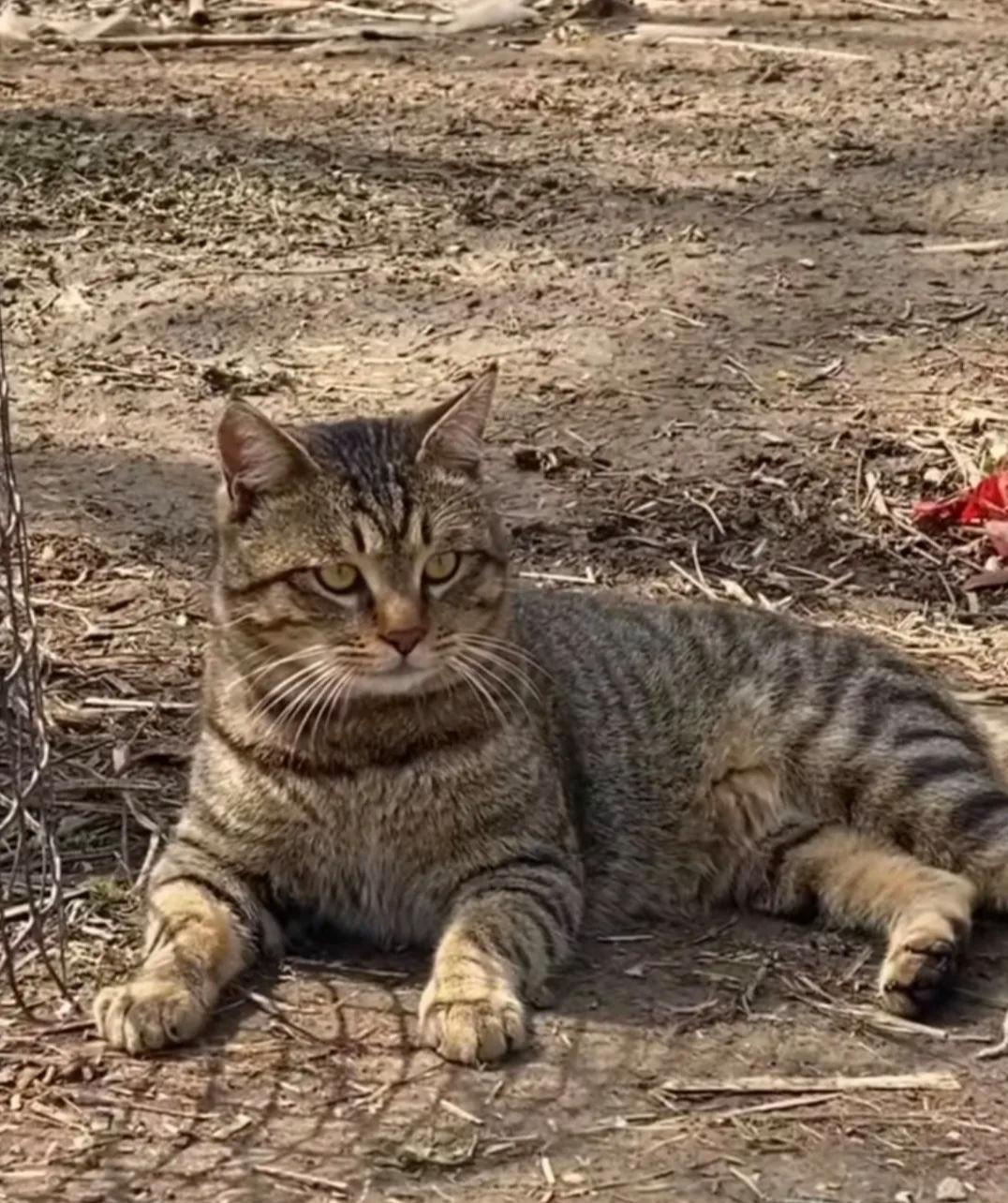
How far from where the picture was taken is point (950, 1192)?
165 inches

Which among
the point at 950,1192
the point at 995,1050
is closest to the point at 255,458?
the point at 995,1050

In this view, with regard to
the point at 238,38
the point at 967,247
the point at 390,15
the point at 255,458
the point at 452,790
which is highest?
the point at 390,15

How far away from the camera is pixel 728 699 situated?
18.5 feet

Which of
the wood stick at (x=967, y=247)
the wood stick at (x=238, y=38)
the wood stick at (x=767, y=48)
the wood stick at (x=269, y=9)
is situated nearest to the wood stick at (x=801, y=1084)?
the wood stick at (x=967, y=247)

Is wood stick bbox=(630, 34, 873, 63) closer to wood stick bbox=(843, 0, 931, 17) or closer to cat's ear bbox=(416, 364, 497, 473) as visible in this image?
wood stick bbox=(843, 0, 931, 17)

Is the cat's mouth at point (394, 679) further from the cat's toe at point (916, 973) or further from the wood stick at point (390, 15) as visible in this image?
the wood stick at point (390, 15)

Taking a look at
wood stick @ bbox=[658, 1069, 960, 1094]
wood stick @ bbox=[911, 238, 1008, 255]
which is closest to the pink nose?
wood stick @ bbox=[658, 1069, 960, 1094]

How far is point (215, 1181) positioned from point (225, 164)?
6.28 meters

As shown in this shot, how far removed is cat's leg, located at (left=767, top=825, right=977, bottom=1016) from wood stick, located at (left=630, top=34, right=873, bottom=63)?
6609 millimetres

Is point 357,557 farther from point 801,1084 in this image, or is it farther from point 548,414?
point 548,414

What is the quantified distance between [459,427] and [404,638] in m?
0.55

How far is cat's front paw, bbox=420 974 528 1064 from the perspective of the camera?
4535 millimetres

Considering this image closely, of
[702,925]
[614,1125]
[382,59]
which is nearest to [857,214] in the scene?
[382,59]

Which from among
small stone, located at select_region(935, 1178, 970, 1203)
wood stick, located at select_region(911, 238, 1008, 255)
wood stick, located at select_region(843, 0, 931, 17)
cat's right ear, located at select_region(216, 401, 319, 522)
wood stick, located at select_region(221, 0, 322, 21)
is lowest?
small stone, located at select_region(935, 1178, 970, 1203)
